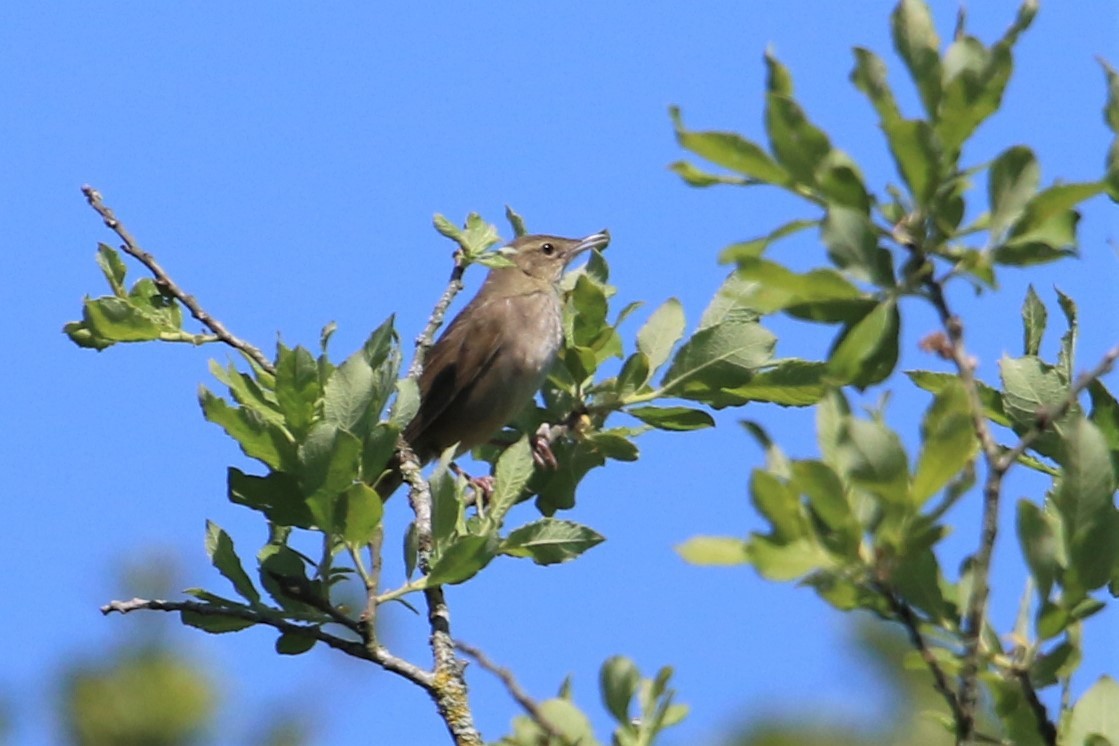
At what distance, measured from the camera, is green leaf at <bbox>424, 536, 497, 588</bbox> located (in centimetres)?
374

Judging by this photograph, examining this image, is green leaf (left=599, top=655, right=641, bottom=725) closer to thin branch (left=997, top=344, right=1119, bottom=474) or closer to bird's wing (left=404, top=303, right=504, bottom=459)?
thin branch (left=997, top=344, right=1119, bottom=474)

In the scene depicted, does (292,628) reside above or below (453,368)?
below

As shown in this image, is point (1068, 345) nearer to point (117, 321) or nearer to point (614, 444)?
point (614, 444)

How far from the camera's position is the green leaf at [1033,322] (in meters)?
Answer: 3.75

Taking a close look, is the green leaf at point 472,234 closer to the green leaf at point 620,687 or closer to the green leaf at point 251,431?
the green leaf at point 251,431

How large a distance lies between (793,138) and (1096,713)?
1.09 meters

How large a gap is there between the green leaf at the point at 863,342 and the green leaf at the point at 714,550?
12.7 inches

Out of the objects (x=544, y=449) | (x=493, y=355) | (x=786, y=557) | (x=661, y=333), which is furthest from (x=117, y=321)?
(x=493, y=355)

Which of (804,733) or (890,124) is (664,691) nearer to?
(890,124)

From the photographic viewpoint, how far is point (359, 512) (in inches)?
146

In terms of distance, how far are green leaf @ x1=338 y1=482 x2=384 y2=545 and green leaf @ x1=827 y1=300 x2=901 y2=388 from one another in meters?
1.56

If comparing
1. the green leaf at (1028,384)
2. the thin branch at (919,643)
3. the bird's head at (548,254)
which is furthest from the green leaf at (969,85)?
the bird's head at (548,254)

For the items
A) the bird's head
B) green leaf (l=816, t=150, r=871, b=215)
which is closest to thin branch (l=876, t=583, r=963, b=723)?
green leaf (l=816, t=150, r=871, b=215)

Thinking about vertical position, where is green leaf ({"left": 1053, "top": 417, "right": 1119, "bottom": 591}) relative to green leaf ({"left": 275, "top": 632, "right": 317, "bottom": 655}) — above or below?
below
